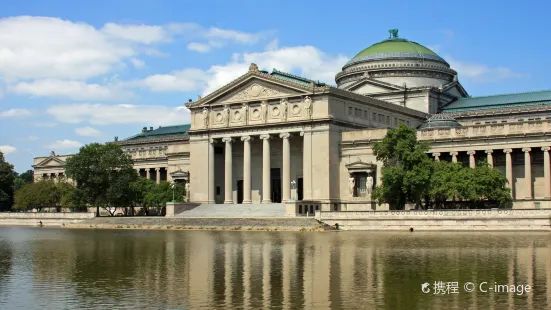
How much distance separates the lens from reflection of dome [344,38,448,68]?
13238 cm

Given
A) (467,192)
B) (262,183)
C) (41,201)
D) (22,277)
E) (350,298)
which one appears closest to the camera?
(350,298)

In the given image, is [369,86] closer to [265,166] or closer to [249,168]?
[265,166]

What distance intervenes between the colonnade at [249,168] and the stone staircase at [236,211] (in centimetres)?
332

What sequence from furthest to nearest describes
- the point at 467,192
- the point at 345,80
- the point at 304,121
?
the point at 345,80
the point at 304,121
the point at 467,192

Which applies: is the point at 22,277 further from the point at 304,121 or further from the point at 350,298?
the point at 304,121

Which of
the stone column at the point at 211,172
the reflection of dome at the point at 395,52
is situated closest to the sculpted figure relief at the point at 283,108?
the stone column at the point at 211,172

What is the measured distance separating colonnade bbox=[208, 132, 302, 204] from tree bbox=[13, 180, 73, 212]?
26.5 meters

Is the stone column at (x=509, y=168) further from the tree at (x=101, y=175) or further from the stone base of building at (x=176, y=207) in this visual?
the tree at (x=101, y=175)

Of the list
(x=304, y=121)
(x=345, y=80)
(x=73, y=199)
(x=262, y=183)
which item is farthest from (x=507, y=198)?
(x=73, y=199)

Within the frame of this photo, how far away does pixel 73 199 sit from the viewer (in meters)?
118

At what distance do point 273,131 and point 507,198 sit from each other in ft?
122

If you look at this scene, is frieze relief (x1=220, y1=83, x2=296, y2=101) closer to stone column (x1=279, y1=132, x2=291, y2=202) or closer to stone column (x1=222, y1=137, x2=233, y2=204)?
stone column (x1=279, y1=132, x2=291, y2=202)

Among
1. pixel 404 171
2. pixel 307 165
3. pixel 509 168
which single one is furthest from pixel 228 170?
pixel 509 168

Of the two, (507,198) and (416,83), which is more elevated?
(416,83)
